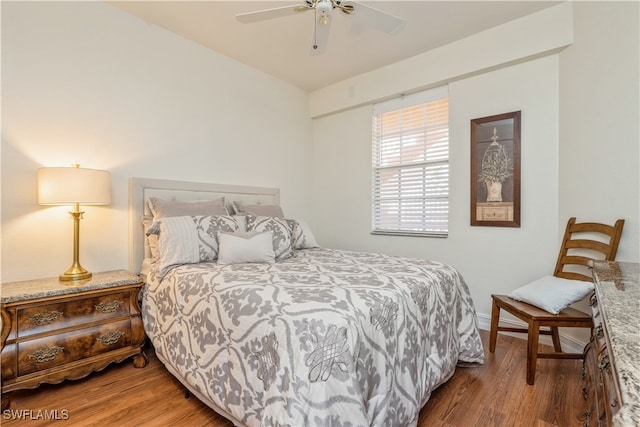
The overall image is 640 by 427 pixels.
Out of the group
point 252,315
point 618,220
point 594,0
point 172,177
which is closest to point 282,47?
point 172,177

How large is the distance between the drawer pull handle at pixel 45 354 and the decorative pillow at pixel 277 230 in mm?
1379

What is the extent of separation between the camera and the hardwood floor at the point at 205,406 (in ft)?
5.13

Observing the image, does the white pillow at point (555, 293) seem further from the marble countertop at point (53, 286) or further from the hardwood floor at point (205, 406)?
the marble countertop at point (53, 286)

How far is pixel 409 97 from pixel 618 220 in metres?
2.11

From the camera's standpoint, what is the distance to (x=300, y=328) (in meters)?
1.16

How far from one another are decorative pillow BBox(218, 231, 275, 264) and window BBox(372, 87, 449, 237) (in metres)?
1.71

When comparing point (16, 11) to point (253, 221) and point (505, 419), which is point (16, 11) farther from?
point (505, 419)

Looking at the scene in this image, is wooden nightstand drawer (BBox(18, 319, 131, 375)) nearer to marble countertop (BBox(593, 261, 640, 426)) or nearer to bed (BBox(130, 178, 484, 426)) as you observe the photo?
bed (BBox(130, 178, 484, 426))

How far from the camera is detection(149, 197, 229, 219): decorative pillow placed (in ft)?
7.79

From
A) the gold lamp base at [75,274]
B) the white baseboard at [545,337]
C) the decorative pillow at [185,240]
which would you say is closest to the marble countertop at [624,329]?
the white baseboard at [545,337]

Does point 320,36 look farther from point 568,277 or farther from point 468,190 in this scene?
point 568,277

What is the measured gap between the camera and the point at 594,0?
2.12 m

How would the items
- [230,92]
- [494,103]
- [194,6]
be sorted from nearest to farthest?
[194,6] → [494,103] → [230,92]

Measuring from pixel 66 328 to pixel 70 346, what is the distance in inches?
4.4
